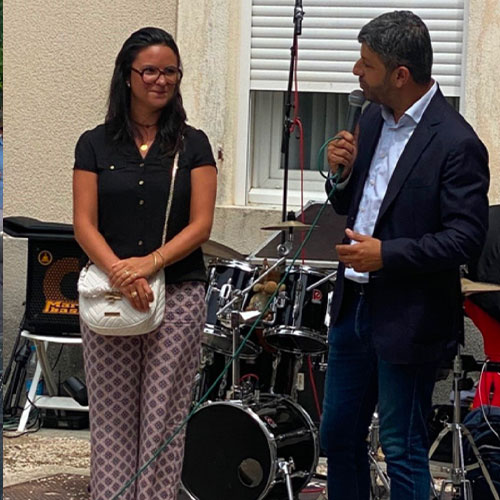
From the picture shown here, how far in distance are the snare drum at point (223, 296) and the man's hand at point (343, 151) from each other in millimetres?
1278

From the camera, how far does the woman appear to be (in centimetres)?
412

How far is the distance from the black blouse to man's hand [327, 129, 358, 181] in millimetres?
469

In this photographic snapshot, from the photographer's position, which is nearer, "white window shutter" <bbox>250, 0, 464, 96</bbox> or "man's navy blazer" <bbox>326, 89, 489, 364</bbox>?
"man's navy blazer" <bbox>326, 89, 489, 364</bbox>

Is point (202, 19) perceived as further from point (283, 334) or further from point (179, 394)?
point (179, 394)

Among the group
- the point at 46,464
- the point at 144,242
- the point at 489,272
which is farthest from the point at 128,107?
the point at 46,464

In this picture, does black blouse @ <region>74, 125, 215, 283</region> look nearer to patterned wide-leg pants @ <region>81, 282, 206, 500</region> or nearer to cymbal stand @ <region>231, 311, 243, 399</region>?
patterned wide-leg pants @ <region>81, 282, 206, 500</region>

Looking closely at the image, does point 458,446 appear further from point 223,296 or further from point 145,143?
point 145,143

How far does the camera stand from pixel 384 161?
402 cm

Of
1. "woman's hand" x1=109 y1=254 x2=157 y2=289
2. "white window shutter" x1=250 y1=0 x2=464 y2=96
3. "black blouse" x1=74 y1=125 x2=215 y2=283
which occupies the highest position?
"white window shutter" x1=250 y1=0 x2=464 y2=96

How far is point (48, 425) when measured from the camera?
A: 23.0 ft

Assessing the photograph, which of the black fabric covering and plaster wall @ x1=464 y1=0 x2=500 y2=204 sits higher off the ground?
plaster wall @ x1=464 y1=0 x2=500 y2=204

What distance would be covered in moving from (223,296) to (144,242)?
1.22m

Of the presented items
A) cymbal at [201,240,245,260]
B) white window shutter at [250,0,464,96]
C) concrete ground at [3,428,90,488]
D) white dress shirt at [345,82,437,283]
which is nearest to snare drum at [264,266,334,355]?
cymbal at [201,240,245,260]

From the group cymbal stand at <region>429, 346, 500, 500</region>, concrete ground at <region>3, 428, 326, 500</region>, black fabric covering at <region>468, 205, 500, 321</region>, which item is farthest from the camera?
concrete ground at <region>3, 428, 326, 500</region>
